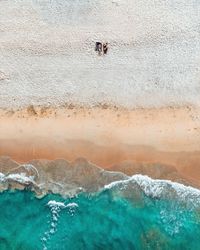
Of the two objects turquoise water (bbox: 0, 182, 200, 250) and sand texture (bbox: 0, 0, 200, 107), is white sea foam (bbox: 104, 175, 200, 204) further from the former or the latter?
sand texture (bbox: 0, 0, 200, 107)

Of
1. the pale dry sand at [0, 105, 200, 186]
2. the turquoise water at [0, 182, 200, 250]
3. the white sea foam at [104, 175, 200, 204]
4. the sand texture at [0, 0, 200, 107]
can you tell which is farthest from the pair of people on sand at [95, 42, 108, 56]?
the turquoise water at [0, 182, 200, 250]

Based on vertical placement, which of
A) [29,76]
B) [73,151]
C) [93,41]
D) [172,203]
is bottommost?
[172,203]

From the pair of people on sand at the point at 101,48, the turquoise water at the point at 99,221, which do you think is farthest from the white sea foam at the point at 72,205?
the pair of people on sand at the point at 101,48

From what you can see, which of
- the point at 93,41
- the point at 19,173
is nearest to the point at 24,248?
the point at 19,173

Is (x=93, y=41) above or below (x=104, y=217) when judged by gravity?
above

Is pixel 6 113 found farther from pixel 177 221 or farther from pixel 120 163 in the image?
pixel 177 221
